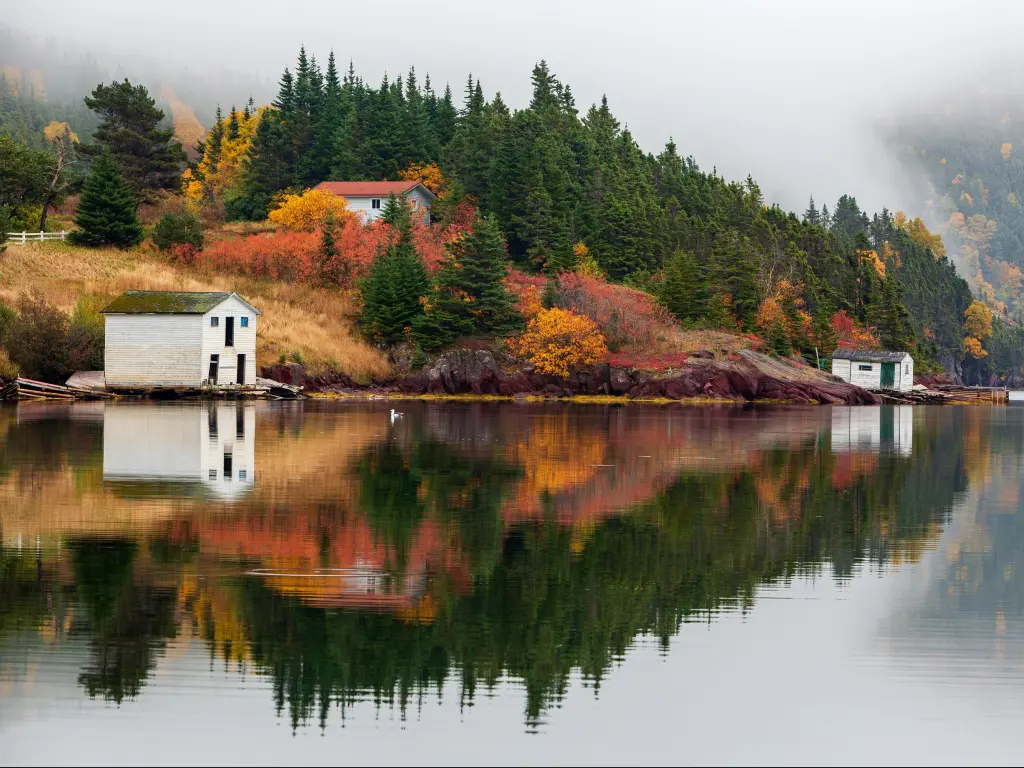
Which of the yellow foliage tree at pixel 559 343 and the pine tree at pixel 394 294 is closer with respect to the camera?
the yellow foliage tree at pixel 559 343

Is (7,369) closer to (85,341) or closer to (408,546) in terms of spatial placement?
(85,341)

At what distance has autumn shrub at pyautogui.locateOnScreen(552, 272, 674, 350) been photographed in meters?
91.2

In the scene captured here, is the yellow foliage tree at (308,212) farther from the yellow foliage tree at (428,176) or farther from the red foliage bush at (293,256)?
the yellow foliage tree at (428,176)

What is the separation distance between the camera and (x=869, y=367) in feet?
350

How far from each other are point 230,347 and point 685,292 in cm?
3963

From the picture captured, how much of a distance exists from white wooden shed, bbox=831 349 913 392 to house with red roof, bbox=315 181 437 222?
41159 millimetres

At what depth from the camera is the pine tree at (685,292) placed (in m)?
96.6

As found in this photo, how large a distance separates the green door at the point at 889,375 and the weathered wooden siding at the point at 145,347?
6373 cm

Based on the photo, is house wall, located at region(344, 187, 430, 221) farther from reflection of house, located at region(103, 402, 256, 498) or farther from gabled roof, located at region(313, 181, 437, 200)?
reflection of house, located at region(103, 402, 256, 498)

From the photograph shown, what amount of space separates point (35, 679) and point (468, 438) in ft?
107

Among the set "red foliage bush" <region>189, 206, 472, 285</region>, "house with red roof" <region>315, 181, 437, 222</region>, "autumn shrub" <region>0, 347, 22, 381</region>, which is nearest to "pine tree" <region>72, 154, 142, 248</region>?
"red foliage bush" <region>189, 206, 472, 285</region>

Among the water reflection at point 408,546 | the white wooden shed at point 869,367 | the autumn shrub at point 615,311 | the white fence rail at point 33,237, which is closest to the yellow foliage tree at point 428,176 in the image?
the autumn shrub at point 615,311

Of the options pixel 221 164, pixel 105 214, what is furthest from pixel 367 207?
pixel 221 164

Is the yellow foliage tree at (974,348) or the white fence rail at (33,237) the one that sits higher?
the white fence rail at (33,237)
